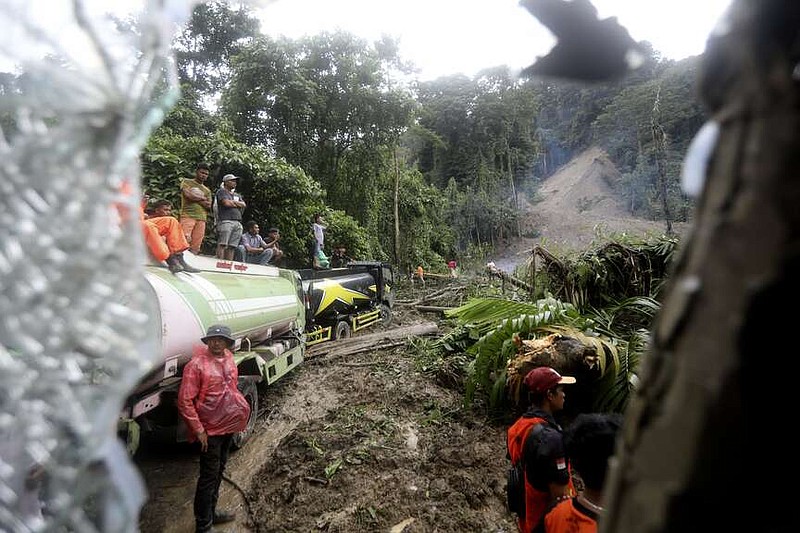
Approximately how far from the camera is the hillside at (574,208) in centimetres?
2942

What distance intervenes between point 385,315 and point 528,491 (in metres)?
8.85

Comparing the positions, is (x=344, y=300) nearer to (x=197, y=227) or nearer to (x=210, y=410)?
(x=197, y=227)

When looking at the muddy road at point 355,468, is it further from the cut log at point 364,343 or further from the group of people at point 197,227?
the group of people at point 197,227

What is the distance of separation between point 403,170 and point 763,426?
21748 mm

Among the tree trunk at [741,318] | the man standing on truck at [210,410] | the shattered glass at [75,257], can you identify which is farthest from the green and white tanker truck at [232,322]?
the tree trunk at [741,318]

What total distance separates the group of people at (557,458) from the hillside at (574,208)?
2501cm

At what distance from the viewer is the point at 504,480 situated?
3521 mm

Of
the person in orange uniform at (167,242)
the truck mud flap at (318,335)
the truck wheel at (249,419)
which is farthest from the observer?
the truck mud flap at (318,335)

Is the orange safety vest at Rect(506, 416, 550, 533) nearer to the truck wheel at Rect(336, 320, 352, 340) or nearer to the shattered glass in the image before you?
the shattered glass

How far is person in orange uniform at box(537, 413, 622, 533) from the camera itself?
1.60 m

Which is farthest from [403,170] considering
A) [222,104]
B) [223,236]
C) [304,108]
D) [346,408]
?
[346,408]

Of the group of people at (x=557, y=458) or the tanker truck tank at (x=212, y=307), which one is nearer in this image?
the group of people at (x=557, y=458)

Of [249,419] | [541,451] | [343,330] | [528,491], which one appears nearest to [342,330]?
[343,330]

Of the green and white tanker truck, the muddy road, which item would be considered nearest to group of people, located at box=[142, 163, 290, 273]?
the green and white tanker truck
